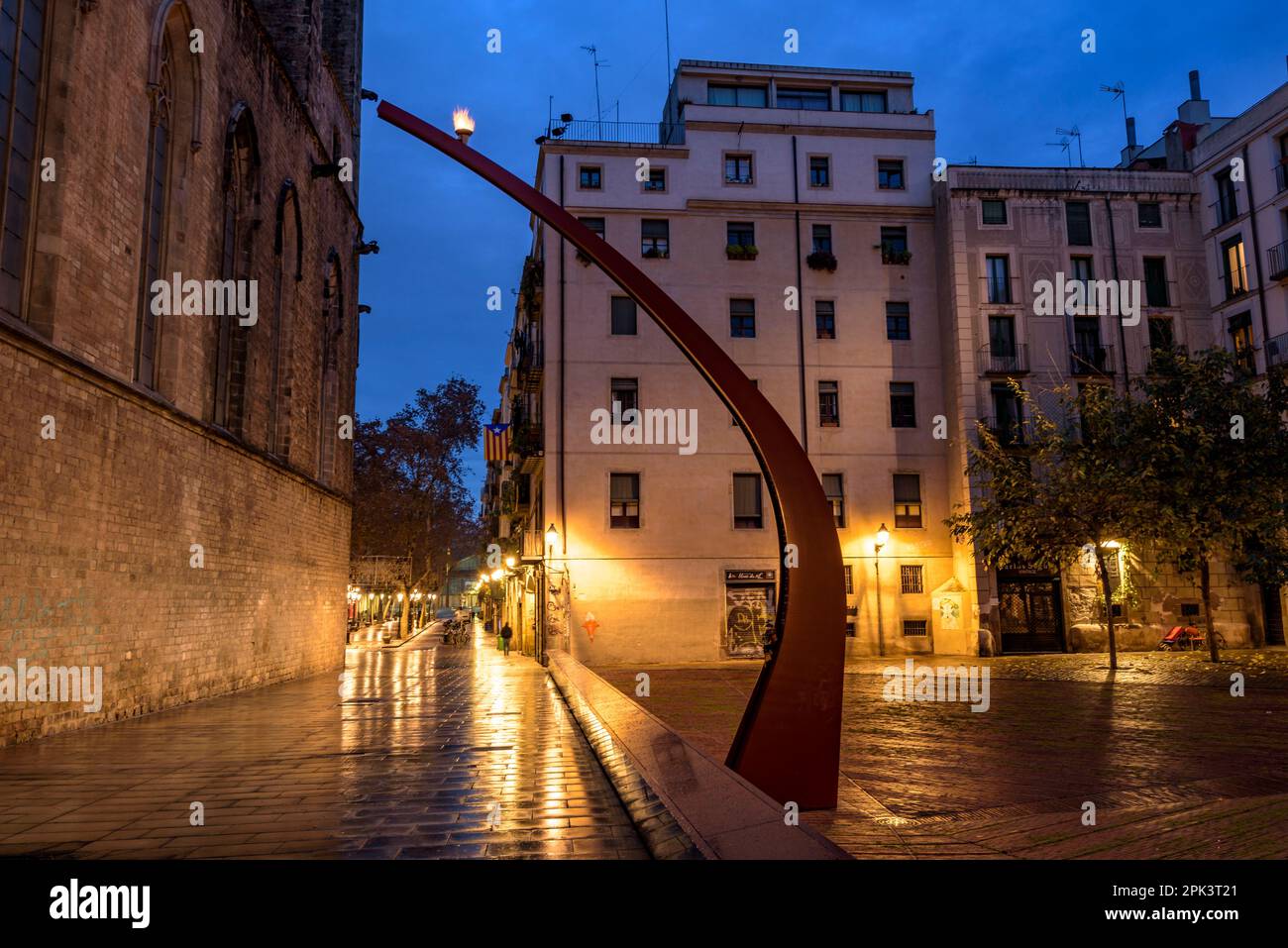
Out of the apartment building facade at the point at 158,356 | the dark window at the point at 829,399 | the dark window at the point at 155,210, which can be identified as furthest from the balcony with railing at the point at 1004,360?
the dark window at the point at 155,210

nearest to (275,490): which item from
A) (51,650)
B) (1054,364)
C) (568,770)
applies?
(51,650)

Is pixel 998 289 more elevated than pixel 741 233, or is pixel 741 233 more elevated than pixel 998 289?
pixel 741 233

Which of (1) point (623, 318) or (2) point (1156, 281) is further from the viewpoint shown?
(2) point (1156, 281)

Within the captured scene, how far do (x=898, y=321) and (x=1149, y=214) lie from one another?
9876 millimetres

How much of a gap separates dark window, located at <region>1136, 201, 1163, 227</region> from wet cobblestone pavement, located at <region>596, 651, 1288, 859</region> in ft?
66.2

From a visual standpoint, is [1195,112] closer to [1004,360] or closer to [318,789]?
[1004,360]

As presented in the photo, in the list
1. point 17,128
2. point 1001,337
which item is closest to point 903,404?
point 1001,337

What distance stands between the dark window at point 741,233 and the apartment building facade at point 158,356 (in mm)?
13616

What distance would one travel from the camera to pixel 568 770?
7.71 meters

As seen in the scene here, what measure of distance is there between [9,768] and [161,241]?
31.2 feet

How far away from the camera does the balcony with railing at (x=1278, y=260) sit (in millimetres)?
30444

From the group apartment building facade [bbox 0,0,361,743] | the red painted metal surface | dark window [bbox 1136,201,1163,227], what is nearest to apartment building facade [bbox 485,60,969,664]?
dark window [bbox 1136,201,1163,227]

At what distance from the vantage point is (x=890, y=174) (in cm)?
3441

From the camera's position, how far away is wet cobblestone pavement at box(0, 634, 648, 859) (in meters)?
5.09
